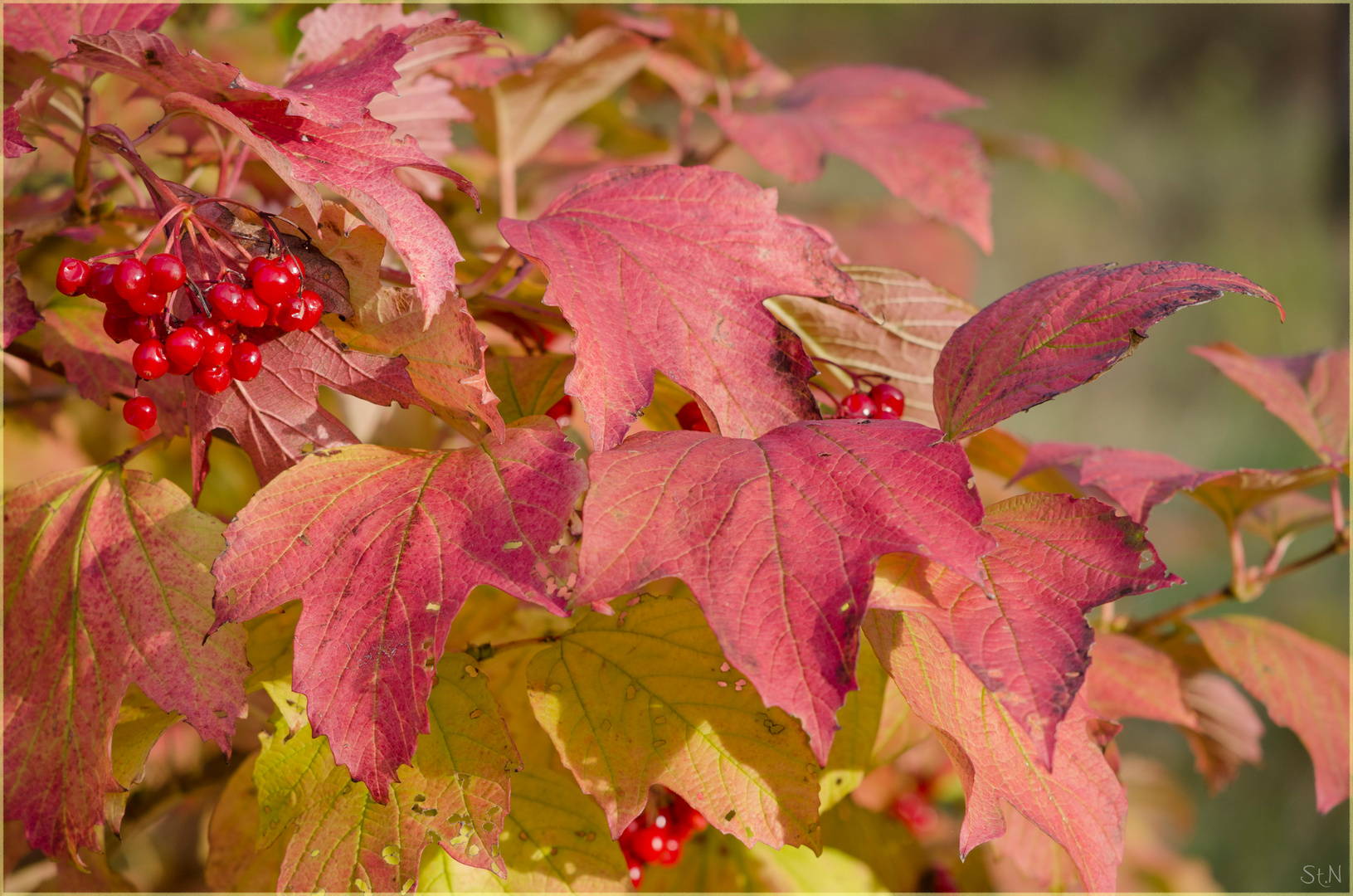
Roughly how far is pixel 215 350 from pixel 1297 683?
861 mm

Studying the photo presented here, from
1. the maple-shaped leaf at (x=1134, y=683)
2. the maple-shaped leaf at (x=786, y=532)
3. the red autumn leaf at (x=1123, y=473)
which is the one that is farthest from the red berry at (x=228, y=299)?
the maple-shaped leaf at (x=1134, y=683)

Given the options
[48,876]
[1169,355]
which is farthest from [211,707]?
[1169,355]

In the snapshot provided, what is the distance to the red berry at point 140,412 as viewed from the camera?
549 mm

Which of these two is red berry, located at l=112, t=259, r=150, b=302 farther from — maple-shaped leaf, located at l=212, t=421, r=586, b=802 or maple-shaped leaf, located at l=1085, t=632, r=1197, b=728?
maple-shaped leaf, located at l=1085, t=632, r=1197, b=728

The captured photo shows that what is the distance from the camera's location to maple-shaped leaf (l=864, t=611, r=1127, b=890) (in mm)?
484

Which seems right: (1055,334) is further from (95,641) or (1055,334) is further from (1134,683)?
(95,641)

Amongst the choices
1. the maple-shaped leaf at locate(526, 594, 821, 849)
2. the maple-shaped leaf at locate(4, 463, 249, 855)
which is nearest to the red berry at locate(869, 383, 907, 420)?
the maple-shaped leaf at locate(526, 594, 821, 849)

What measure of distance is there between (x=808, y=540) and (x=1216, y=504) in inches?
21.7

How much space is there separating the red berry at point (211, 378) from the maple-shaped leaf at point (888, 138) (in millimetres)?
579

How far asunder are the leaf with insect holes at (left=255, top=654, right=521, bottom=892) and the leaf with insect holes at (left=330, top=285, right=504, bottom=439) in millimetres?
169

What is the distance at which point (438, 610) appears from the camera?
452mm

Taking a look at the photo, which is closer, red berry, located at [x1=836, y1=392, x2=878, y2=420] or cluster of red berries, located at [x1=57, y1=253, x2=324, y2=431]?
cluster of red berries, located at [x1=57, y1=253, x2=324, y2=431]

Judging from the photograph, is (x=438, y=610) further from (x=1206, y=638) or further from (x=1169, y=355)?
(x=1169, y=355)

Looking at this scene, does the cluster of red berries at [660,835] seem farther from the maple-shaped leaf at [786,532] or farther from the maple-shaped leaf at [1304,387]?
the maple-shaped leaf at [1304,387]
